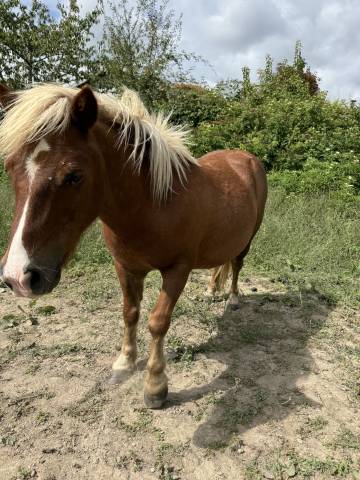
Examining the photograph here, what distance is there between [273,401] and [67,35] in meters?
15.2

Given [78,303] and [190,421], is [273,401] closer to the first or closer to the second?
[190,421]

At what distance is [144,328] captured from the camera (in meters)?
3.42

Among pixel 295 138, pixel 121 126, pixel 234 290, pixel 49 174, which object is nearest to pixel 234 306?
pixel 234 290

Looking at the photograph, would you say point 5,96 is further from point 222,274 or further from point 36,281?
point 222,274

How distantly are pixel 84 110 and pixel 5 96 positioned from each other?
51cm

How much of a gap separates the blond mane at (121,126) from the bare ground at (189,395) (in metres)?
1.38

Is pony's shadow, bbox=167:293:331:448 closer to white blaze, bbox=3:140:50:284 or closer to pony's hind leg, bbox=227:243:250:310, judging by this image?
pony's hind leg, bbox=227:243:250:310

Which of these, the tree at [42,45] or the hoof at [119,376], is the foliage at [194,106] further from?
the hoof at [119,376]

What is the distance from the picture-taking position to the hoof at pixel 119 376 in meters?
2.71

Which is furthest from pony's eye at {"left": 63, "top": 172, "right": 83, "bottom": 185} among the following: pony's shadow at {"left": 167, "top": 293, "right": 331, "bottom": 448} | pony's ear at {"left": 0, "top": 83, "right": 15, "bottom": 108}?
pony's shadow at {"left": 167, "top": 293, "right": 331, "bottom": 448}

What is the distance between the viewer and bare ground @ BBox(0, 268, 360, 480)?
2.06 m

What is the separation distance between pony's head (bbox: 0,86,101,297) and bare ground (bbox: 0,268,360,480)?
1.04 meters

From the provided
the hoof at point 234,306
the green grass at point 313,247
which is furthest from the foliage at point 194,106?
the hoof at point 234,306

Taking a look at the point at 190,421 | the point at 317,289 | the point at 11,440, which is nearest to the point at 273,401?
the point at 190,421
